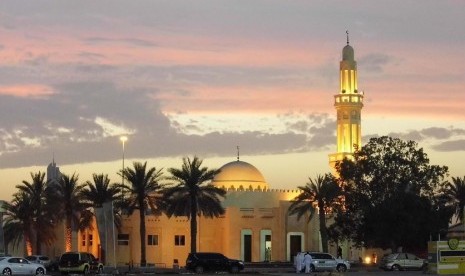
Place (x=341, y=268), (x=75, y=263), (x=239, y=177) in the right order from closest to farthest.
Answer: (x=75, y=263)
(x=341, y=268)
(x=239, y=177)

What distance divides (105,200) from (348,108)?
29.8m

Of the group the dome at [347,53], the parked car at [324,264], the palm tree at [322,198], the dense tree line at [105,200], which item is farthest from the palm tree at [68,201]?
the dome at [347,53]

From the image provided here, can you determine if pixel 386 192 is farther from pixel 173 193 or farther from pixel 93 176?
pixel 93 176

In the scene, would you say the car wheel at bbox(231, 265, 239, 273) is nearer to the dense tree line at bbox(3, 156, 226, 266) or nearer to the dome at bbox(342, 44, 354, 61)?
the dense tree line at bbox(3, 156, 226, 266)

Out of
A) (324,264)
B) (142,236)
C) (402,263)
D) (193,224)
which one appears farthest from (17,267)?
(142,236)

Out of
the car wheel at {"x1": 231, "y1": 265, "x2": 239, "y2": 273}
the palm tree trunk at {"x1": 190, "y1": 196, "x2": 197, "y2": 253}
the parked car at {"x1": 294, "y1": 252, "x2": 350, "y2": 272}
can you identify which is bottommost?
the car wheel at {"x1": 231, "y1": 265, "x2": 239, "y2": 273}

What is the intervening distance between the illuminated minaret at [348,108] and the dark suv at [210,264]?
1469 inches

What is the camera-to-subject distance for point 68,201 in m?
82.8

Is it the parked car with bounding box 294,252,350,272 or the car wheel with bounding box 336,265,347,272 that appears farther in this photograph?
the car wheel with bounding box 336,265,347,272

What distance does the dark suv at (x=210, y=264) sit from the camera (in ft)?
213

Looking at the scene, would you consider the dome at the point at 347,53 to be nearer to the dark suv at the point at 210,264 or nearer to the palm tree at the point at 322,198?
the palm tree at the point at 322,198

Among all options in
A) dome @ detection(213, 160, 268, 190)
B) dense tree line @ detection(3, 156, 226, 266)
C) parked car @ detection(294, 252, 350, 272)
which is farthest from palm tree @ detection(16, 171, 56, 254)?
parked car @ detection(294, 252, 350, 272)

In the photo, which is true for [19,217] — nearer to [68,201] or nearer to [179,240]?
[68,201]

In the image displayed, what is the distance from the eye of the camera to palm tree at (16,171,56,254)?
82.7 meters
